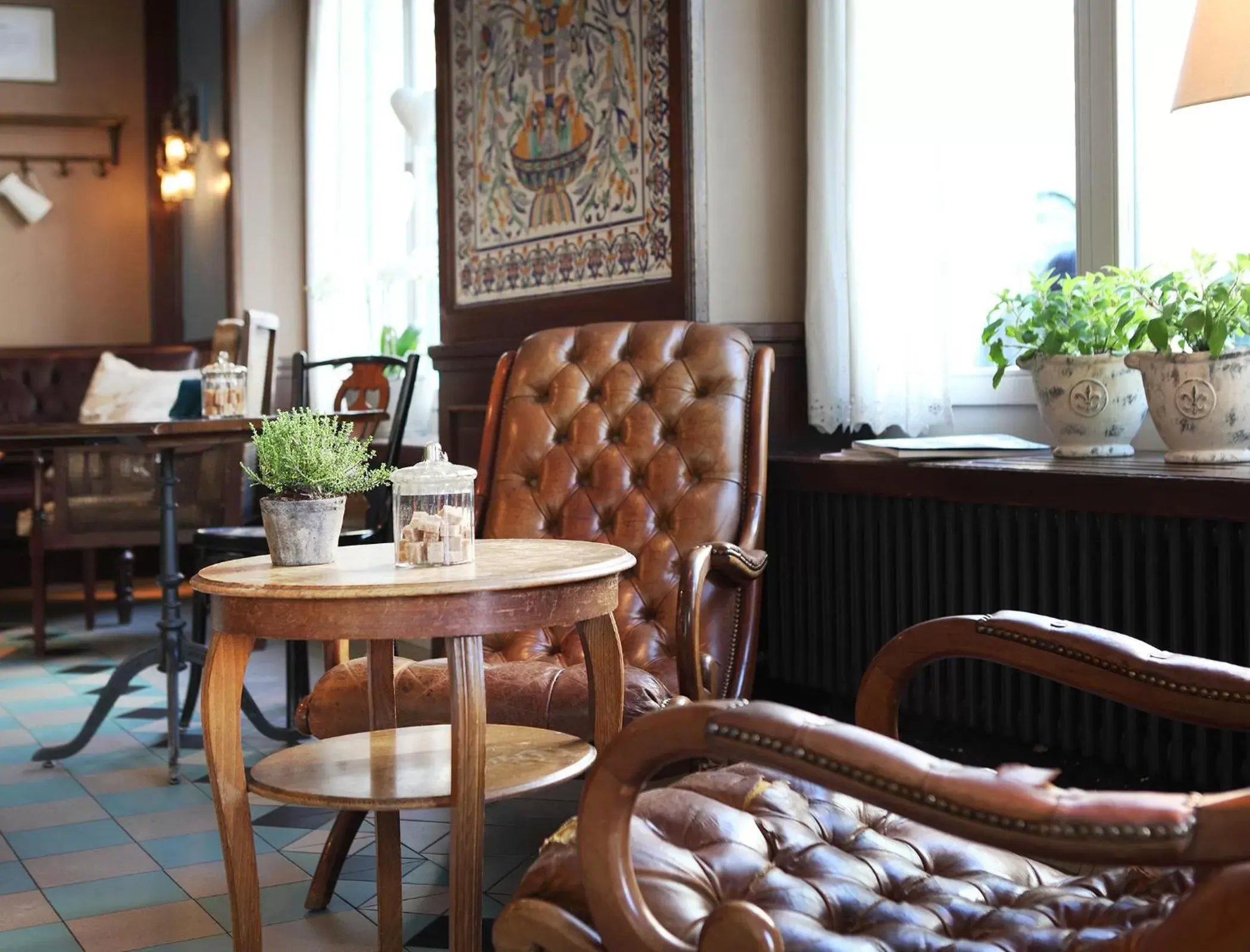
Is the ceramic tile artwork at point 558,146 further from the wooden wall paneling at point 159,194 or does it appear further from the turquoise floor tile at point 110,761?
the wooden wall paneling at point 159,194

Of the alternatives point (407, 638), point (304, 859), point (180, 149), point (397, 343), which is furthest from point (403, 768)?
point (180, 149)

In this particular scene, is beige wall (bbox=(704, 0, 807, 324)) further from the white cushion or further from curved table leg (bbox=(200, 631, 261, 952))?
the white cushion

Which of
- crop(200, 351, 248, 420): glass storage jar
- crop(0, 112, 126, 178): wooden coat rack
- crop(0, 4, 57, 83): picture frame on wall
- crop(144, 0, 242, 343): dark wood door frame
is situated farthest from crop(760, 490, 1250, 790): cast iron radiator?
crop(0, 4, 57, 83): picture frame on wall

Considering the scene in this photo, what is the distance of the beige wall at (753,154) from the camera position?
10.1ft

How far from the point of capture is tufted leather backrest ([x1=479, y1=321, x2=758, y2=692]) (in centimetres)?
257

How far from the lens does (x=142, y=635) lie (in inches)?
202

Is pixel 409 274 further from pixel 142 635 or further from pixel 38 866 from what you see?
pixel 38 866

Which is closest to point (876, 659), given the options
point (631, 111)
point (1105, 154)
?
point (1105, 154)

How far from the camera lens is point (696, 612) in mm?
2150

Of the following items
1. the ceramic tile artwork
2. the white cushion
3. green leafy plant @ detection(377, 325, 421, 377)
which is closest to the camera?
the ceramic tile artwork

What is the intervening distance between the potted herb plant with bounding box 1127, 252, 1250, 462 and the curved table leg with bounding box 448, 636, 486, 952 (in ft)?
3.76

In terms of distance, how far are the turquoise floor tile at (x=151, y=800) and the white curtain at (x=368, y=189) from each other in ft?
6.77

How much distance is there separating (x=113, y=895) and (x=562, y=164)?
207 centimetres

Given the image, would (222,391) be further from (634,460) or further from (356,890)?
(356,890)
